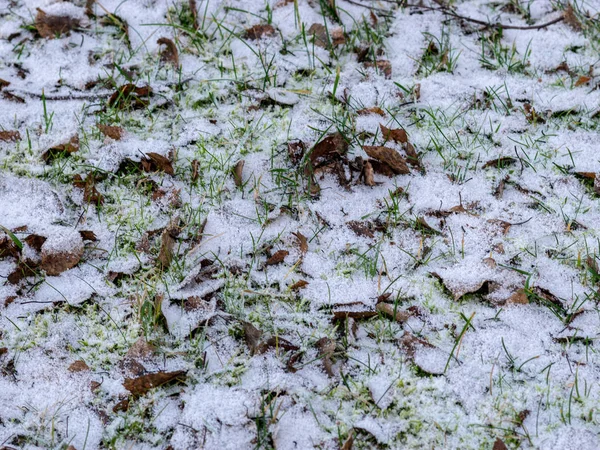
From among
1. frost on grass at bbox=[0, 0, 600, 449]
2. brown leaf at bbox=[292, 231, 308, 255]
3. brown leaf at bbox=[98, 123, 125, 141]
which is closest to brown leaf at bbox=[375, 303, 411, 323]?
frost on grass at bbox=[0, 0, 600, 449]

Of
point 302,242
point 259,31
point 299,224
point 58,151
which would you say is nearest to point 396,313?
point 302,242

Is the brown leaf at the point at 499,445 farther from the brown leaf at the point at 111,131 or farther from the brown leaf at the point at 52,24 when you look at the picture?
the brown leaf at the point at 52,24

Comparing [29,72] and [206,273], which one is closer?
[206,273]

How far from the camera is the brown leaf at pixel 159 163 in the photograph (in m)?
3.02

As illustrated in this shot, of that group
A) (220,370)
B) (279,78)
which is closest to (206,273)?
(220,370)

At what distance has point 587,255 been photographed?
2611 millimetres

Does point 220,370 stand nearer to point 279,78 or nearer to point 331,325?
point 331,325

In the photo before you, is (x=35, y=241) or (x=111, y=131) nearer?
(x=35, y=241)

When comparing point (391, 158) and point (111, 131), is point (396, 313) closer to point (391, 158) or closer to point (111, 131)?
point (391, 158)

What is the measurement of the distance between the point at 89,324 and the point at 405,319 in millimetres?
1262

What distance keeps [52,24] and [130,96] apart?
0.95m

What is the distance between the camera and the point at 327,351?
2303 mm

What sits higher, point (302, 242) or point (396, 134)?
point (396, 134)

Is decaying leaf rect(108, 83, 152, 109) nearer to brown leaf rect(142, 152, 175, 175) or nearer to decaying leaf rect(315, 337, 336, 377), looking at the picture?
brown leaf rect(142, 152, 175, 175)
